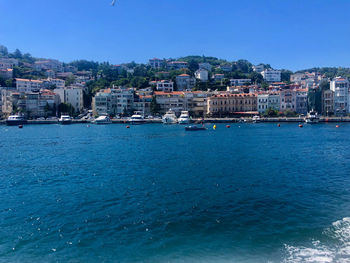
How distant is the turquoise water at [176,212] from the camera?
33.6ft

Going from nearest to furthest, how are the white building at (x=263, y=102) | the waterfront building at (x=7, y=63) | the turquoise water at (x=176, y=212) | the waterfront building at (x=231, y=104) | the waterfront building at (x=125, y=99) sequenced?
the turquoise water at (x=176, y=212) < the white building at (x=263, y=102) < the waterfront building at (x=231, y=104) < the waterfront building at (x=125, y=99) < the waterfront building at (x=7, y=63)

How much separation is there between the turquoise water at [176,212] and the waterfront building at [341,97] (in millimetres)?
74530

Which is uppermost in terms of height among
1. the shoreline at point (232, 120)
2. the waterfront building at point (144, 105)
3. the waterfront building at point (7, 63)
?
the waterfront building at point (7, 63)

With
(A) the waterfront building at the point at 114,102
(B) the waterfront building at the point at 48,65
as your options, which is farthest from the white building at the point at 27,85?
(B) the waterfront building at the point at 48,65

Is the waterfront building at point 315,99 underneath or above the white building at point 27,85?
underneath

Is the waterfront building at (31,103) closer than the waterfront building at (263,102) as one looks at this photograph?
No

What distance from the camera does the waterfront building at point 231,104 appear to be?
9512 cm

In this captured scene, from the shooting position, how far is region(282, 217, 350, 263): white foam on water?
31.2 ft

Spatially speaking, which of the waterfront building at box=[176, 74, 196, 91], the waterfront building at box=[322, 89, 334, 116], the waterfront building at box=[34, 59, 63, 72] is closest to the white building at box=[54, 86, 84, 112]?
the waterfront building at box=[176, 74, 196, 91]

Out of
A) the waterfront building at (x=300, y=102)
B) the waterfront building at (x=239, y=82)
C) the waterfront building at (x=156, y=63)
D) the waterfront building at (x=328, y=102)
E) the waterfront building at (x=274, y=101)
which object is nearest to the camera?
the waterfront building at (x=328, y=102)

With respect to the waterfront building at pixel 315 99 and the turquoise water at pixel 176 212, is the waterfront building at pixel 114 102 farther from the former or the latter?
the turquoise water at pixel 176 212

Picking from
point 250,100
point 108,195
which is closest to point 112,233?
point 108,195

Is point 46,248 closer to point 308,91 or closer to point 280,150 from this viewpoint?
point 280,150

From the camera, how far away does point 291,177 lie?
19984mm
